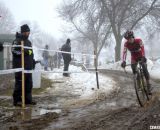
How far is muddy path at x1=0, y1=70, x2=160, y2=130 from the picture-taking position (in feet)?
20.7

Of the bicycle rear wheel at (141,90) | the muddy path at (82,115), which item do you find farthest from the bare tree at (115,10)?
the bicycle rear wheel at (141,90)

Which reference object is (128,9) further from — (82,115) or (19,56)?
(82,115)

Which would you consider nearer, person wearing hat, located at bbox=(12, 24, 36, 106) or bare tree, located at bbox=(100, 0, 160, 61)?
person wearing hat, located at bbox=(12, 24, 36, 106)

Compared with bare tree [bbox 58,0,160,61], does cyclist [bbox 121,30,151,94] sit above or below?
below

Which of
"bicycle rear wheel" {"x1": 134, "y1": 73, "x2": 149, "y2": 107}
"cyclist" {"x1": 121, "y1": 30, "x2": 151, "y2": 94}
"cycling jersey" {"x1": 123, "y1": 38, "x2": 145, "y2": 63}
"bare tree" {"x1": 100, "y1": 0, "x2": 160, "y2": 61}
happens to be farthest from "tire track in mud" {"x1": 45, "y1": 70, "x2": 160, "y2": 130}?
"bare tree" {"x1": 100, "y1": 0, "x2": 160, "y2": 61}

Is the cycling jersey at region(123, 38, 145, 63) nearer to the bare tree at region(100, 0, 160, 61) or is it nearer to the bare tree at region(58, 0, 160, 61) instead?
the bare tree at region(58, 0, 160, 61)

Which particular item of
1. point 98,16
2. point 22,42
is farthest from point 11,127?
point 98,16

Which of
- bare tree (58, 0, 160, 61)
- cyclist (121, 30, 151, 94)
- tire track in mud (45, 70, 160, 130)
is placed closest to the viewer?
tire track in mud (45, 70, 160, 130)

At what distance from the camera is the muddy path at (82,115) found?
630 centimetres

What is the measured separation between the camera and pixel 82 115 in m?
7.84

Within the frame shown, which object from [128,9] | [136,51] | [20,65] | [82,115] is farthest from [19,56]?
[128,9]

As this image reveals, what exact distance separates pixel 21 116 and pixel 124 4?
29.5 metres

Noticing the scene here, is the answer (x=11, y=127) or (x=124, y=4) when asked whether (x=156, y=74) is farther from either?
(x=124, y=4)

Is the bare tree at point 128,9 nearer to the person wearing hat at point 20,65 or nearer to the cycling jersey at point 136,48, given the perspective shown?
the cycling jersey at point 136,48
